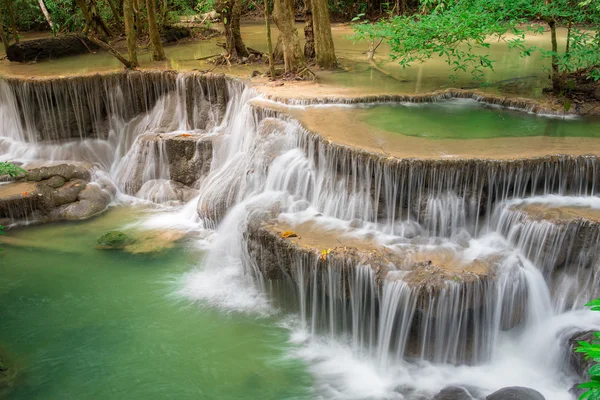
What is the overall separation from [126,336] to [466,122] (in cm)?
567

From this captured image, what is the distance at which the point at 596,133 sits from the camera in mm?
8117

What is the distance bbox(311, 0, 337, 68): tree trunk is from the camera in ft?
37.9

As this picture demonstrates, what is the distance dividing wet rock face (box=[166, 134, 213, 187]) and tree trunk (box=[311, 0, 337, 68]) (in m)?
3.30

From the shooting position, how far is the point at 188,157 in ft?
34.9

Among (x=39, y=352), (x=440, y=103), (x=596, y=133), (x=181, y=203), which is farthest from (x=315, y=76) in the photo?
(x=39, y=352)

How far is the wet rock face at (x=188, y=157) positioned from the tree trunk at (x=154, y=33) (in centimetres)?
358

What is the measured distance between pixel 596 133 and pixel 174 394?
6.58m

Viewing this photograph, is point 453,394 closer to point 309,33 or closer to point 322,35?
point 322,35

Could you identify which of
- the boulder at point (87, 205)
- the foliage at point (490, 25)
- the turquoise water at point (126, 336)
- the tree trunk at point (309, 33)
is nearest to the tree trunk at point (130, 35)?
the boulder at point (87, 205)

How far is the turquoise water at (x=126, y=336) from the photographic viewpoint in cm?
617

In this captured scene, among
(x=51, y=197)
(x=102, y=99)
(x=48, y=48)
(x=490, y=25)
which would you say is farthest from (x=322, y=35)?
(x=48, y=48)

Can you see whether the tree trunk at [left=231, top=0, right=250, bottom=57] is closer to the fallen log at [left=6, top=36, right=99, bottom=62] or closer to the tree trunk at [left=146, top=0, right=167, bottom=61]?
the tree trunk at [left=146, top=0, right=167, bottom=61]

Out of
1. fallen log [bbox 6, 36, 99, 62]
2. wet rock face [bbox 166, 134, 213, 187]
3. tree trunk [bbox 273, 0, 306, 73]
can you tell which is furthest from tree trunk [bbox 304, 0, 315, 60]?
fallen log [bbox 6, 36, 99, 62]

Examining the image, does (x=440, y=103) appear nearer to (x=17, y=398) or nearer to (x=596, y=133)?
(x=596, y=133)
